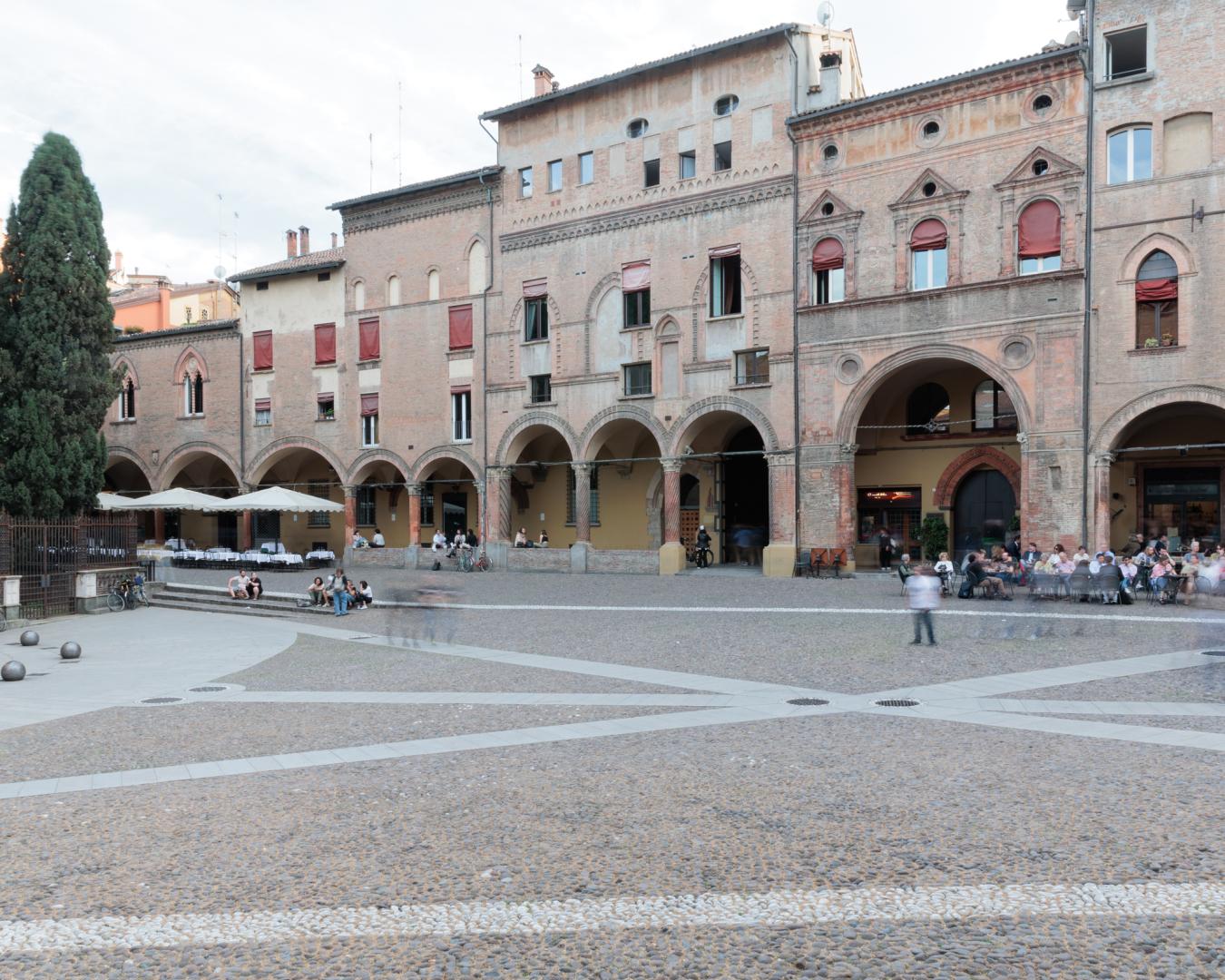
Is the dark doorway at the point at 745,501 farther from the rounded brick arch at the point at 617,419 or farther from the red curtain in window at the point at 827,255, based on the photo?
the red curtain in window at the point at 827,255

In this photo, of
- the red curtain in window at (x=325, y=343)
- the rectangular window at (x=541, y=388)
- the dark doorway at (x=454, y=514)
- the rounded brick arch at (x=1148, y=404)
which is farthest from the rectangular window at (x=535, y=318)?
the rounded brick arch at (x=1148, y=404)

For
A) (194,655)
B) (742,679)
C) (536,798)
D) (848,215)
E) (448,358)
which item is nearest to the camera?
(536,798)

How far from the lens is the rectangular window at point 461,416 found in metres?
36.4

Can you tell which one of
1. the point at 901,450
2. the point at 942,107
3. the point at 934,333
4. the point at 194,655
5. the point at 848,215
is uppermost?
the point at 942,107

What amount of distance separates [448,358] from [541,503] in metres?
6.58

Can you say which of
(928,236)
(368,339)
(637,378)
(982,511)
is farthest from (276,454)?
(982,511)

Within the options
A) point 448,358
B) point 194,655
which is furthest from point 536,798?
point 448,358

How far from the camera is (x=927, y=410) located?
3003 cm

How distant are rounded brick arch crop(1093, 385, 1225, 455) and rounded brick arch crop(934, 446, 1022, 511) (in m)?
3.85

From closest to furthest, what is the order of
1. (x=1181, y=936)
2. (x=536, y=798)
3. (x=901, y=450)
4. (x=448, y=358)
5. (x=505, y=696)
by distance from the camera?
1. (x=1181, y=936)
2. (x=536, y=798)
3. (x=505, y=696)
4. (x=901, y=450)
5. (x=448, y=358)

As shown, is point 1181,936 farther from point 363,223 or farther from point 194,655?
point 363,223

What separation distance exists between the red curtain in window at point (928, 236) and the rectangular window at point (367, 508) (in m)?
24.7

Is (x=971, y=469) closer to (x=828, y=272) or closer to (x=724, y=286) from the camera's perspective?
(x=828, y=272)

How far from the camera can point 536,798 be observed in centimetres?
737
